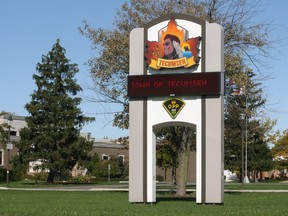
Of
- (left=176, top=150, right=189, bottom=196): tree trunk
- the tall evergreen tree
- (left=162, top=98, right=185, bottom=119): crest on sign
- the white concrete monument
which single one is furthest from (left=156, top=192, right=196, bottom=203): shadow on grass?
the tall evergreen tree

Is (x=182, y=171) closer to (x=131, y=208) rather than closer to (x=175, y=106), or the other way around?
(x=175, y=106)

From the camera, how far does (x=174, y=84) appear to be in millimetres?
25969

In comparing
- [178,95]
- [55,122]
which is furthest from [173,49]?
[55,122]

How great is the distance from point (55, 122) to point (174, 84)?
31661 millimetres

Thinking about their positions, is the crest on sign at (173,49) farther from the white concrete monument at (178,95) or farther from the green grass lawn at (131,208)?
the green grass lawn at (131,208)

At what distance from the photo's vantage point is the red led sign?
25359mm

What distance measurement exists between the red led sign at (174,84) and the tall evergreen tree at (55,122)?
29705mm

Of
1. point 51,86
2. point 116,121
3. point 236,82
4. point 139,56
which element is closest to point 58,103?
point 51,86

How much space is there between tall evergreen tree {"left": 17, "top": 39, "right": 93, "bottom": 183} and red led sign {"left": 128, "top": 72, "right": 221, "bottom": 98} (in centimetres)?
2970

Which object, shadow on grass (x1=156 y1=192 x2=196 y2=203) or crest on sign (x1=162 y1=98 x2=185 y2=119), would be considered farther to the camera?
shadow on grass (x1=156 y1=192 x2=196 y2=203)

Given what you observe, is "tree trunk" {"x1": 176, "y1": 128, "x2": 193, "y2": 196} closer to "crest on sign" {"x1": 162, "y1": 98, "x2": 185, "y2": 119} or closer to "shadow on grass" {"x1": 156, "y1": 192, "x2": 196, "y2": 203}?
"shadow on grass" {"x1": 156, "y1": 192, "x2": 196, "y2": 203}

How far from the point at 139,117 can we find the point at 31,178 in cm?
4534

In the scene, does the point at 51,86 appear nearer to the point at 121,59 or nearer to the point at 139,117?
the point at 121,59

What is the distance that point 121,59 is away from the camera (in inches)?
1405
